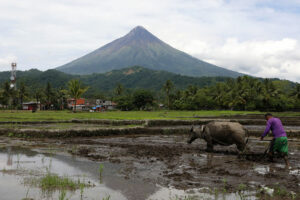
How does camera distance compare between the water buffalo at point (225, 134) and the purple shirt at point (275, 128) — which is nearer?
the purple shirt at point (275, 128)

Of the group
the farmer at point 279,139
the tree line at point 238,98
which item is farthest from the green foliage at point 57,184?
the tree line at point 238,98

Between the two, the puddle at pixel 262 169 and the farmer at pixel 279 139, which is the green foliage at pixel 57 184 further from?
the farmer at pixel 279 139

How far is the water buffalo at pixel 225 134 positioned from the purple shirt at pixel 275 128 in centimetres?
197

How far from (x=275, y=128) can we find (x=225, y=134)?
2.69 metres

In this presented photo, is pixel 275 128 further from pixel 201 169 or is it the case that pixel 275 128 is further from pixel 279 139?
pixel 201 169

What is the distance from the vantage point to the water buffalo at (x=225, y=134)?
1185 cm

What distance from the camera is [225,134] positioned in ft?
40.1

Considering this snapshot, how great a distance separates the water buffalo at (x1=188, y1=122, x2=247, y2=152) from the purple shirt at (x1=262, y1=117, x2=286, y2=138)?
6.45 ft

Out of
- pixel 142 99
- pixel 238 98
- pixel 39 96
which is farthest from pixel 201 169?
pixel 39 96

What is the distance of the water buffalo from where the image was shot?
1185cm

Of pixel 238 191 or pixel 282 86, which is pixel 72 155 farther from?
pixel 282 86

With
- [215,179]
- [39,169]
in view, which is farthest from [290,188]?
[39,169]

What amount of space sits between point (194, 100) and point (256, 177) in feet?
239

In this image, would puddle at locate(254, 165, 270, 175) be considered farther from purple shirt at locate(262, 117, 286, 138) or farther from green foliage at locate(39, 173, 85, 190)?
green foliage at locate(39, 173, 85, 190)
